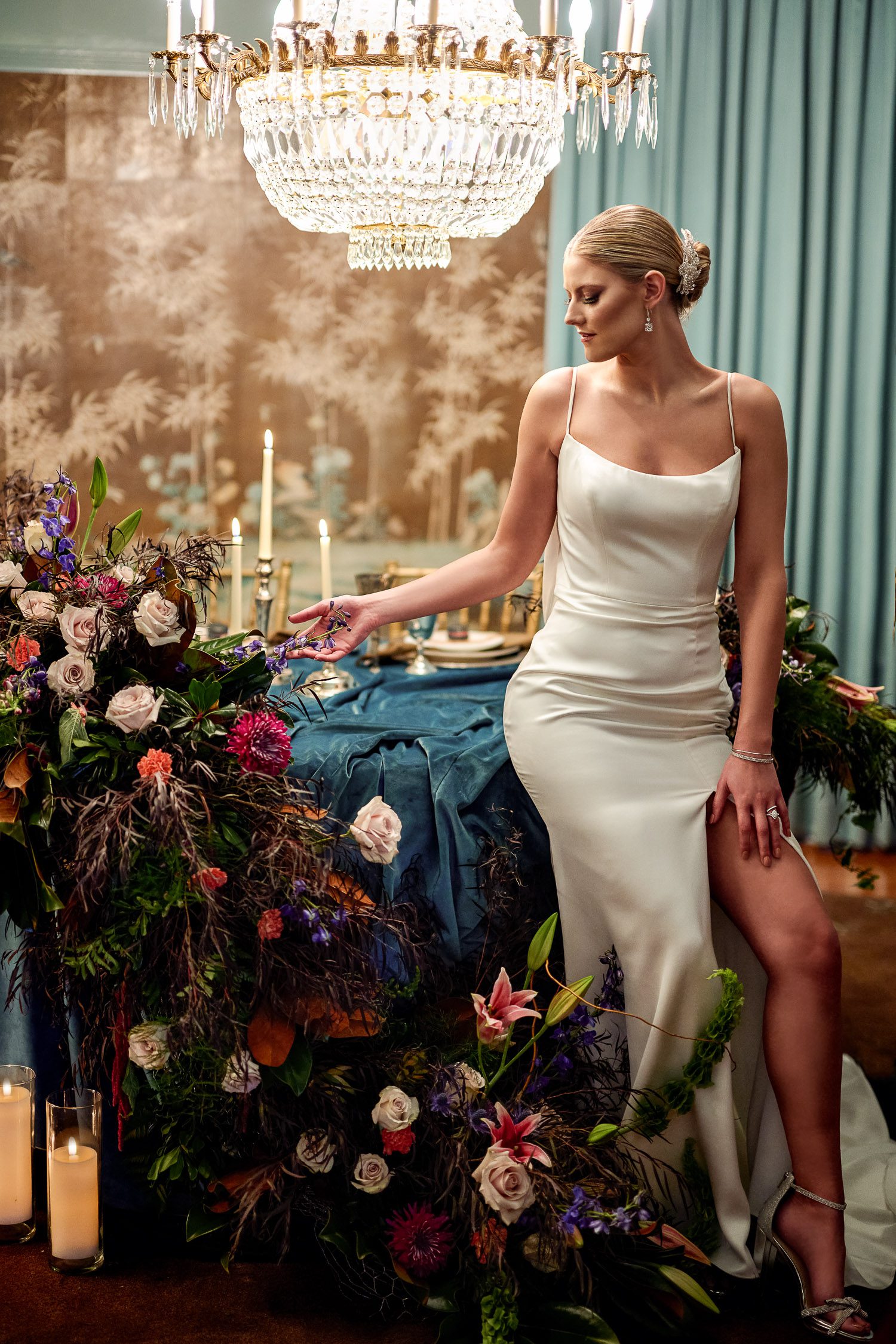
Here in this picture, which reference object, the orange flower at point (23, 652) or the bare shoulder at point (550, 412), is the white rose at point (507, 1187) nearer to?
the orange flower at point (23, 652)

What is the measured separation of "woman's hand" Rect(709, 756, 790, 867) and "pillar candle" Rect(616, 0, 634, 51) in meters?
1.34

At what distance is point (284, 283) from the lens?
4531 millimetres

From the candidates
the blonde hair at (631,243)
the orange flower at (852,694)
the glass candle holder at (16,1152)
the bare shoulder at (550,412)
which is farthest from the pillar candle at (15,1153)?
the orange flower at (852,694)

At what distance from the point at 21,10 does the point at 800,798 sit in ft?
13.0

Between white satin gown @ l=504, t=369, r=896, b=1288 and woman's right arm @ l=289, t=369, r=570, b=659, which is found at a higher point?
woman's right arm @ l=289, t=369, r=570, b=659

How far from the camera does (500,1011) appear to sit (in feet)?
6.21

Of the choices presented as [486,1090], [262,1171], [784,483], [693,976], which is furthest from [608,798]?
[262,1171]

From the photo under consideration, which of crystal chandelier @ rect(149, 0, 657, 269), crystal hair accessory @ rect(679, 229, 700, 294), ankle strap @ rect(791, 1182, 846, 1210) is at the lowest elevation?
ankle strap @ rect(791, 1182, 846, 1210)

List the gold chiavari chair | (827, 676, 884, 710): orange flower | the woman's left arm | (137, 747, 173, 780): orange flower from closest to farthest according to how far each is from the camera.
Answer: (137, 747, 173, 780): orange flower → the woman's left arm → (827, 676, 884, 710): orange flower → the gold chiavari chair

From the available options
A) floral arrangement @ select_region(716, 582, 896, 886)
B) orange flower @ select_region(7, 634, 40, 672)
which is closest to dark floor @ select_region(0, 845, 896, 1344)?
orange flower @ select_region(7, 634, 40, 672)

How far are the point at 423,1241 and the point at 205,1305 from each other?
37 cm

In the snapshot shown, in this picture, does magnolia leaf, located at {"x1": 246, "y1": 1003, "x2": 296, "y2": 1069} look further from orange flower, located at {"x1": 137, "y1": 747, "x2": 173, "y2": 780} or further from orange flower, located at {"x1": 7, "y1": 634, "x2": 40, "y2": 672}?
Answer: orange flower, located at {"x1": 7, "y1": 634, "x2": 40, "y2": 672}

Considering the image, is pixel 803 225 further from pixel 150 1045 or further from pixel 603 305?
pixel 150 1045

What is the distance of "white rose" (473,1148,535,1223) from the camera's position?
1.71m
